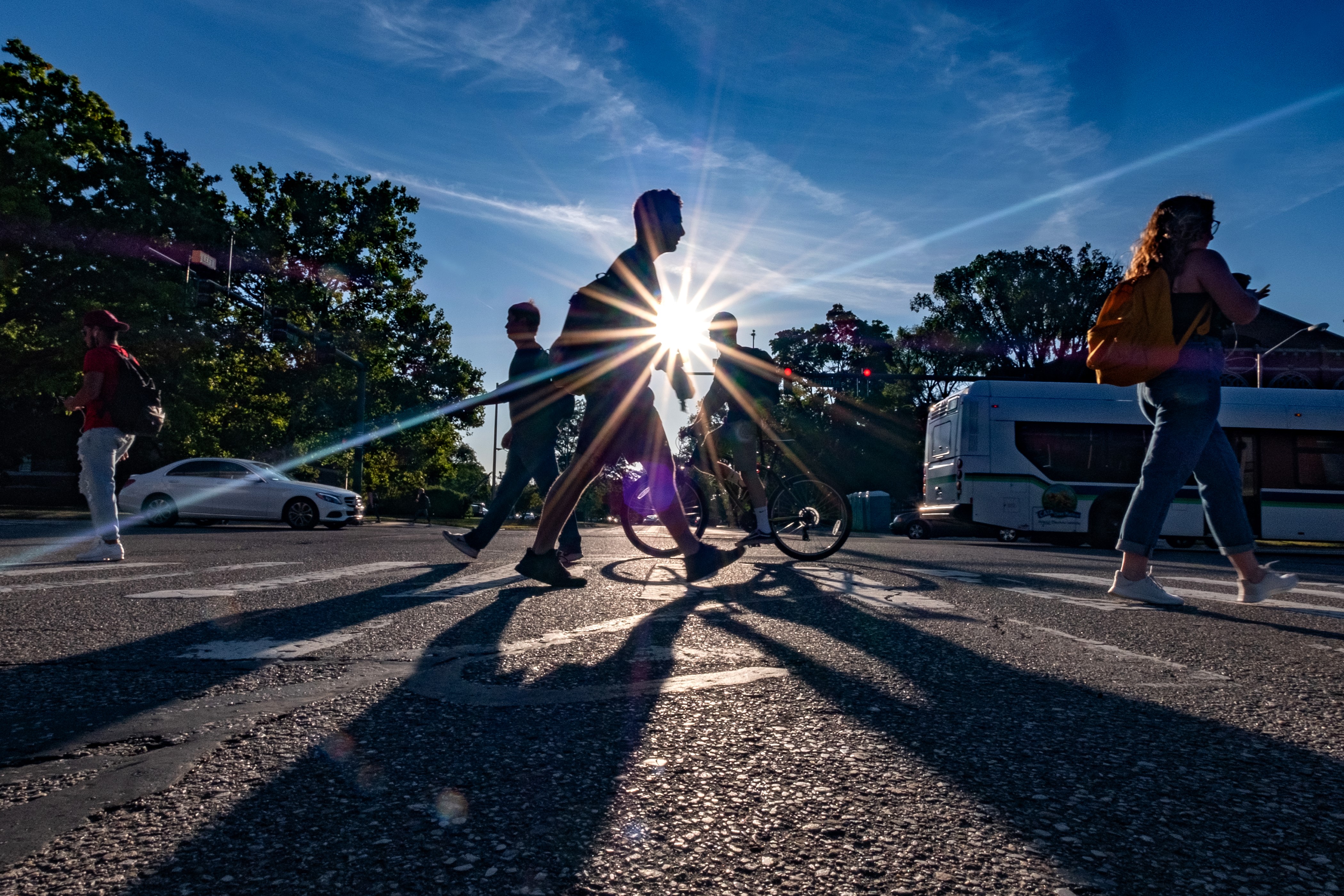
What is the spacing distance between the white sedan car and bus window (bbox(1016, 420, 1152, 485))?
588 inches

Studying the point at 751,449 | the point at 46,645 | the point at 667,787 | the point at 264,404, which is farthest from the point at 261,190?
the point at 667,787

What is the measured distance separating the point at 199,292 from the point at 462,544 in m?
18.9

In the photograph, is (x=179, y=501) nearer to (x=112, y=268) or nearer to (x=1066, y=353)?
(x=112, y=268)

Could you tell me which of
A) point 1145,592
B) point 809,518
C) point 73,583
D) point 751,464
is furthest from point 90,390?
point 1145,592

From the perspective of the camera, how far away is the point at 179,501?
18156mm

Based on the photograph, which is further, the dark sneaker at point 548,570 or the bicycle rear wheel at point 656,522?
the bicycle rear wheel at point 656,522

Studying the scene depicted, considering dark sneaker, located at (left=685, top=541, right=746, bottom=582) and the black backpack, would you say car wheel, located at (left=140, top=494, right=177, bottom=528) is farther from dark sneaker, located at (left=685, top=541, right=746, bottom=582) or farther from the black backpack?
dark sneaker, located at (left=685, top=541, right=746, bottom=582)

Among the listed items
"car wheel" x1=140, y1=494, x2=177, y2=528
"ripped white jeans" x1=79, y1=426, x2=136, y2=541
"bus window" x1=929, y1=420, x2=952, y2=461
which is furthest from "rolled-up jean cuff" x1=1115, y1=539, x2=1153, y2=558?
"car wheel" x1=140, y1=494, x2=177, y2=528

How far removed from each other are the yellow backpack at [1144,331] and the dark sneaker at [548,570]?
10.8ft

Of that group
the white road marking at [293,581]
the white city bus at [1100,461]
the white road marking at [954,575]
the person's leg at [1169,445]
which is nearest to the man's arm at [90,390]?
the white road marking at [293,581]

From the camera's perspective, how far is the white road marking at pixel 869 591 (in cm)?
484

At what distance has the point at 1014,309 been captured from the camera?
48000 millimetres

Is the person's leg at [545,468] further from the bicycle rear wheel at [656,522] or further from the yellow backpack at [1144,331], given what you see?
the yellow backpack at [1144,331]

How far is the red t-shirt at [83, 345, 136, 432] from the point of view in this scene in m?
6.80
